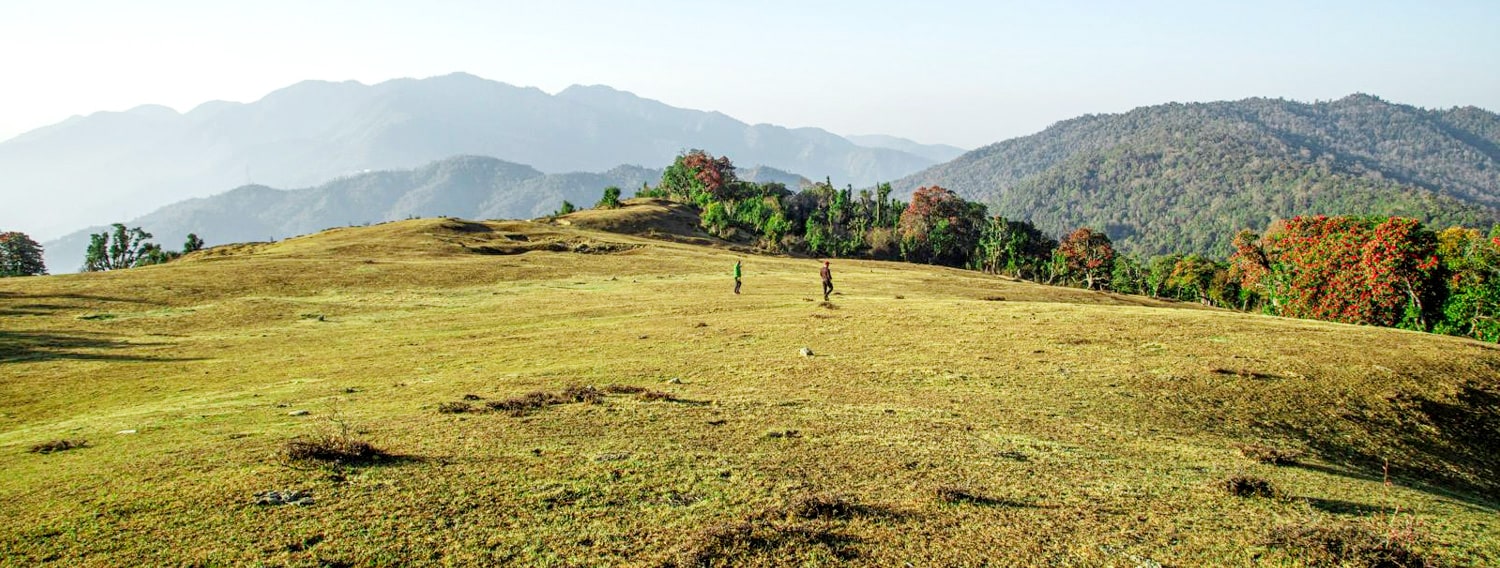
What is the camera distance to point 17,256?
107750 millimetres

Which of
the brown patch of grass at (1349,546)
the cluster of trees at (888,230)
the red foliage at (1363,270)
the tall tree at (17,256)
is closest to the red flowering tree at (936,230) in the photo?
the cluster of trees at (888,230)

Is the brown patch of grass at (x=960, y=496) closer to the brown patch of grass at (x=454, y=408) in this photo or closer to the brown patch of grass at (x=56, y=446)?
the brown patch of grass at (x=454, y=408)

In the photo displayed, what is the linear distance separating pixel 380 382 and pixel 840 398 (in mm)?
12751

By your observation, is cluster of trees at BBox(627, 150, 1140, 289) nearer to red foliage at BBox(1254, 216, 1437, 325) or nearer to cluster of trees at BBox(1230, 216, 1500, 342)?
red foliage at BBox(1254, 216, 1437, 325)

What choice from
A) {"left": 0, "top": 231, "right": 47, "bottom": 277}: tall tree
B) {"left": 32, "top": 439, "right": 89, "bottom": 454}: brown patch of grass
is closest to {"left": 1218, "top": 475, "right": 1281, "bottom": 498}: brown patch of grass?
{"left": 32, "top": 439, "right": 89, "bottom": 454}: brown patch of grass

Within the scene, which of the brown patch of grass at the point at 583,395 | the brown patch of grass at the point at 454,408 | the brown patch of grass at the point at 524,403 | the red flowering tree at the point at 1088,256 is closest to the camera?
the brown patch of grass at the point at 454,408

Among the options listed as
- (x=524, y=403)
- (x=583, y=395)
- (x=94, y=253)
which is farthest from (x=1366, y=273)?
(x=94, y=253)

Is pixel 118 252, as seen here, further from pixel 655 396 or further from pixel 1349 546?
pixel 1349 546

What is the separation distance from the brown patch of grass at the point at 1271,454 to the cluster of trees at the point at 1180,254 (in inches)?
1694

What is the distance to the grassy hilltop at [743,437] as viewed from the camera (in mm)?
9789

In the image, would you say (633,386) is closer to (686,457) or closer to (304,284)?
(686,457)

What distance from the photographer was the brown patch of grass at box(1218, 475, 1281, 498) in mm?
12344

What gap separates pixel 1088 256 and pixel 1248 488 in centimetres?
10805

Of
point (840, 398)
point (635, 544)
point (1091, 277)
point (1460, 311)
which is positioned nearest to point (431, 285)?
point (840, 398)
